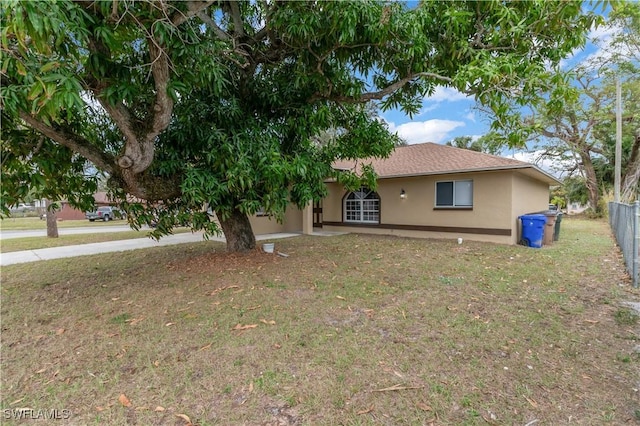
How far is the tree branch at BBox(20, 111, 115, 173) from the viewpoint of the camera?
4.09 meters

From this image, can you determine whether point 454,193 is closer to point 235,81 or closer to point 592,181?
point 235,81

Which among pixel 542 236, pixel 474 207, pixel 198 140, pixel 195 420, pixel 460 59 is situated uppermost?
pixel 460 59

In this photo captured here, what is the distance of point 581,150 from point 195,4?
30.1 meters

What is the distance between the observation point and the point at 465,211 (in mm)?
11156

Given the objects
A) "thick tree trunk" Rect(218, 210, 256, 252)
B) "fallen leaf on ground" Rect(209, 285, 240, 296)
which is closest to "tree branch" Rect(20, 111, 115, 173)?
"fallen leaf on ground" Rect(209, 285, 240, 296)

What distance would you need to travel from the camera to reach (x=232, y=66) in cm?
604

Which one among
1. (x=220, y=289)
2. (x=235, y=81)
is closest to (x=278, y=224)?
(x=235, y=81)

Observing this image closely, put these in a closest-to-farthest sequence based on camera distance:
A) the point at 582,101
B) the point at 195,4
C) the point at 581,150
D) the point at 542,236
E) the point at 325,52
A: 1. the point at 195,4
2. the point at 325,52
3. the point at 542,236
4. the point at 582,101
5. the point at 581,150

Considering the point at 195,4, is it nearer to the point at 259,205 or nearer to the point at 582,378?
the point at 259,205

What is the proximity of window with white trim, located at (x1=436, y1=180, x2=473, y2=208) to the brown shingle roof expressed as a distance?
2.24ft

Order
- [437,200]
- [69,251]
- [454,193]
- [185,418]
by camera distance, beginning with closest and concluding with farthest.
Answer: [185,418] < [69,251] < [454,193] < [437,200]

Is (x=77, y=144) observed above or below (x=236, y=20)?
below

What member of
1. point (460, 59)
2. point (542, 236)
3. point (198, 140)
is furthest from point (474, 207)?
point (198, 140)

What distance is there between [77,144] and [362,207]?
11009 mm
